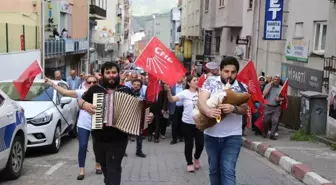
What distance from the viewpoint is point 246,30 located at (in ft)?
84.2

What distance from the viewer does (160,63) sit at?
6863 mm

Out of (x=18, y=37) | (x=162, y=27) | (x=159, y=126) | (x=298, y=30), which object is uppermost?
(x=162, y=27)

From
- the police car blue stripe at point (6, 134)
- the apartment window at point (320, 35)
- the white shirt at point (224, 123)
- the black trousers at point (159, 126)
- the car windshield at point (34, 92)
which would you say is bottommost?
the black trousers at point (159, 126)

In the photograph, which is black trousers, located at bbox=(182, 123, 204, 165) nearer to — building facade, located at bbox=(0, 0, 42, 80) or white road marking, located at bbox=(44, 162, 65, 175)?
white road marking, located at bbox=(44, 162, 65, 175)

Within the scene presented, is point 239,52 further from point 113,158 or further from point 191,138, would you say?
point 113,158

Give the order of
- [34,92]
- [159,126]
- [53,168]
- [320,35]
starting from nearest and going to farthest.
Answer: [53,168]
[34,92]
[159,126]
[320,35]

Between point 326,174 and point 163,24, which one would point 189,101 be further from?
point 163,24

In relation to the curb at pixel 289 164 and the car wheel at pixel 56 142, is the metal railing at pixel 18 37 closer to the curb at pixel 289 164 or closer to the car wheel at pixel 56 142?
the car wheel at pixel 56 142

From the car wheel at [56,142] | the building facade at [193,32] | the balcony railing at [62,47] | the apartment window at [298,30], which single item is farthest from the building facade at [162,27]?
the car wheel at [56,142]

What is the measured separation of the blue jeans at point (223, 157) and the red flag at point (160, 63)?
51.4 inches

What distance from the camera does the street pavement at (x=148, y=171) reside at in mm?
7691

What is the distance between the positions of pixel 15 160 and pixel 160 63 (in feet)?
9.21

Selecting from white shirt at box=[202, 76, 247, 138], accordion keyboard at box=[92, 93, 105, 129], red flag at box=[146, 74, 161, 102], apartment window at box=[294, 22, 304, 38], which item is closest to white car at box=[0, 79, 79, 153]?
red flag at box=[146, 74, 161, 102]

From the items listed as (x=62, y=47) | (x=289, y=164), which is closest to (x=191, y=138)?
(x=289, y=164)
